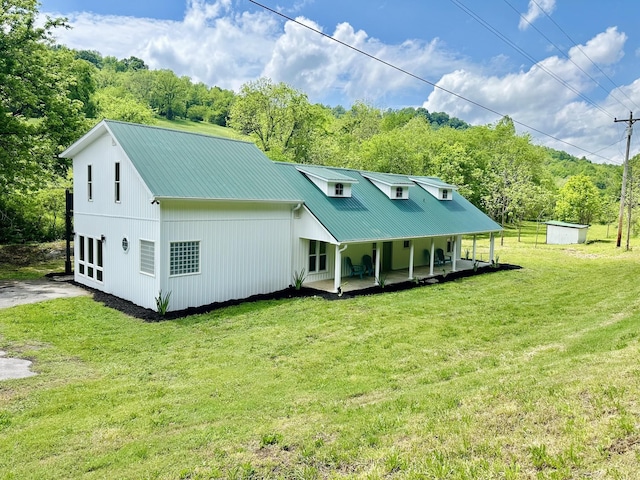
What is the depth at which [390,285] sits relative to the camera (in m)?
17.1

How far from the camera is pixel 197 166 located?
47.6 feet

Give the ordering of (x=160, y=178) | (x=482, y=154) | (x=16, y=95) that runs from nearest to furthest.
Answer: (x=160, y=178) < (x=16, y=95) < (x=482, y=154)

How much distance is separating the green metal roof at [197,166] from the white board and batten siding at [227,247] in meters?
0.37

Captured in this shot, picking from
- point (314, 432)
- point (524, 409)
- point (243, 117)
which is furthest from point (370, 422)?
point (243, 117)

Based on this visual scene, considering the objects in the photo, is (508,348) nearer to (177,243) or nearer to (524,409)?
(524,409)

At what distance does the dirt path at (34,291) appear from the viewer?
1374 cm

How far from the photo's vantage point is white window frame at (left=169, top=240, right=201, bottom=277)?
12.9 m

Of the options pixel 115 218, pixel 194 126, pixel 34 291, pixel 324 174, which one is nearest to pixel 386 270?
pixel 324 174

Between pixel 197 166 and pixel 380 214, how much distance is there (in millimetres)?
8012

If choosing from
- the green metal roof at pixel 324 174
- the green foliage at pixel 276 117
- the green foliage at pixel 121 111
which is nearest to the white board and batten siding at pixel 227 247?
the green metal roof at pixel 324 174

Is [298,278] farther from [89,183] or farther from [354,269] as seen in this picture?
[89,183]

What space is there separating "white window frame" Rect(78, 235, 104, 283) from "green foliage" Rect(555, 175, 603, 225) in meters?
47.7

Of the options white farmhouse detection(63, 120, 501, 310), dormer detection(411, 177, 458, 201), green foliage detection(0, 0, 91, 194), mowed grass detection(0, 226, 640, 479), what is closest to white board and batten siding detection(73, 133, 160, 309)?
white farmhouse detection(63, 120, 501, 310)

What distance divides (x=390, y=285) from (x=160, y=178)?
939 centimetres
